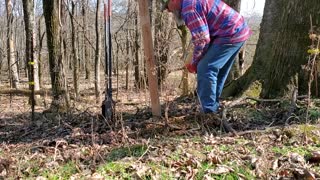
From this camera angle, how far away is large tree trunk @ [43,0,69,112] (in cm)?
721

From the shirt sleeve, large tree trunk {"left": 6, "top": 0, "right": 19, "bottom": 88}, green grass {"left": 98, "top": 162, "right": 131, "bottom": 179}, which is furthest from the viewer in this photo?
large tree trunk {"left": 6, "top": 0, "right": 19, "bottom": 88}

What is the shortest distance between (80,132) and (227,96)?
2.89 meters

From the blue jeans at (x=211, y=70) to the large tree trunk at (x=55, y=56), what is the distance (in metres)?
3.89

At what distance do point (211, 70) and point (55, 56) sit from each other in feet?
13.3

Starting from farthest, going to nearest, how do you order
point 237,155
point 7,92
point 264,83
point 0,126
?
1. point 7,92
2. point 0,126
3. point 264,83
4. point 237,155

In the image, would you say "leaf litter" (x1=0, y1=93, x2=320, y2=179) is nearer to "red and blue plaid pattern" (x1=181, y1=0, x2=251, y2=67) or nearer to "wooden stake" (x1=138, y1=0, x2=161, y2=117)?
"wooden stake" (x1=138, y1=0, x2=161, y2=117)

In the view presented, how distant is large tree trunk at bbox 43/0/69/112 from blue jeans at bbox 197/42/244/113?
3.89 metres

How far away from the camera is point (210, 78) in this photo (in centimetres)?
425

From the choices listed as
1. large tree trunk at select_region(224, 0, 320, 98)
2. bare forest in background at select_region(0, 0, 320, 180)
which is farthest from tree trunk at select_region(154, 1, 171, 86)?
large tree trunk at select_region(224, 0, 320, 98)

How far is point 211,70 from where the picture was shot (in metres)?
4.26

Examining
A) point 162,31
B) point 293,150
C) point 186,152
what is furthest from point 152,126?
point 162,31

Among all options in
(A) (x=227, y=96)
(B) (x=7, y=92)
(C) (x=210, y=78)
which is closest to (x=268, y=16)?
(A) (x=227, y=96)

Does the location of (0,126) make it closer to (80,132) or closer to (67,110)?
(67,110)

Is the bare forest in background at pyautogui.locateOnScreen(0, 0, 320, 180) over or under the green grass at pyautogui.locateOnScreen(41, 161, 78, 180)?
over
